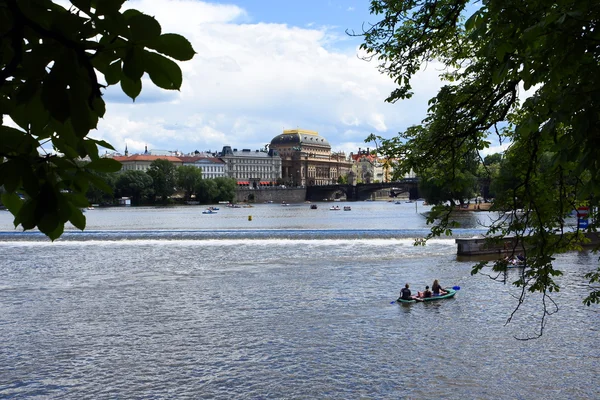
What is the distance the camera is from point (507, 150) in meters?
8.49

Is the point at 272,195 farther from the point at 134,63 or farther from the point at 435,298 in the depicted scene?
the point at 134,63

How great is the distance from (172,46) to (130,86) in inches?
9.8

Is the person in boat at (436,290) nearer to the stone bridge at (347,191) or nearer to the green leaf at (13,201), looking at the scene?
the green leaf at (13,201)

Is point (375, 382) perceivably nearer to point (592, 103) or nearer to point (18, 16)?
point (592, 103)

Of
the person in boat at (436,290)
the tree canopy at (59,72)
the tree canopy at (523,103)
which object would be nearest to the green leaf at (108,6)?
the tree canopy at (59,72)

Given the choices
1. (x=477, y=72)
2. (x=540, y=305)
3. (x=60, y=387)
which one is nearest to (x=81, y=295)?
(x=60, y=387)

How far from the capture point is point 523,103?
5562 mm

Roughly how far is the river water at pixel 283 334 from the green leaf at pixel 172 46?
502 cm

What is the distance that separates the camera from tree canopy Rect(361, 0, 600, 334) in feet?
13.5

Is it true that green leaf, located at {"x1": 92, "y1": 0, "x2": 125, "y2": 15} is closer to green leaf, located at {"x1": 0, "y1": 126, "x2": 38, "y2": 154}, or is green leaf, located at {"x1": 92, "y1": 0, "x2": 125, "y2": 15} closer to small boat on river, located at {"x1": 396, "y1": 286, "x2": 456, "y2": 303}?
green leaf, located at {"x1": 0, "y1": 126, "x2": 38, "y2": 154}

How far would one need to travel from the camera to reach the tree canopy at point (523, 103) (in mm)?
4109

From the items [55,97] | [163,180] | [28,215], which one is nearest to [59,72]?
[55,97]

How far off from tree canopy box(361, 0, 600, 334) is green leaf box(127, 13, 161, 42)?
2.54 metres

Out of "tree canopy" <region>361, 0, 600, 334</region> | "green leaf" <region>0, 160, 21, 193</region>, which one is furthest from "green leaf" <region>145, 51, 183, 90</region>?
"tree canopy" <region>361, 0, 600, 334</region>
